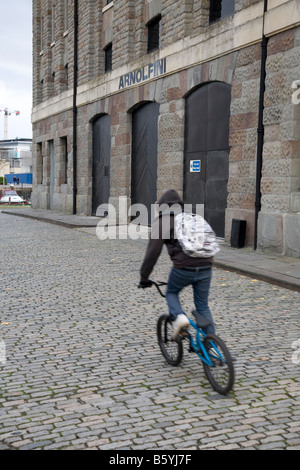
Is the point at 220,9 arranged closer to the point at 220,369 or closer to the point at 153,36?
the point at 153,36

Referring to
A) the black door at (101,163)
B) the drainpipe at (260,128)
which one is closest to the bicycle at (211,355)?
the drainpipe at (260,128)

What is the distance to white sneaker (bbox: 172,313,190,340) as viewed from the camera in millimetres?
4727

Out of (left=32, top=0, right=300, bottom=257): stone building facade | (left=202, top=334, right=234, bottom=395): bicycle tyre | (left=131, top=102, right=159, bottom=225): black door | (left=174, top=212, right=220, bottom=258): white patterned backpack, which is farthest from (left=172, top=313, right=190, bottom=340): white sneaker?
(left=131, top=102, right=159, bottom=225): black door

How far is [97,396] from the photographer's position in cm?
440

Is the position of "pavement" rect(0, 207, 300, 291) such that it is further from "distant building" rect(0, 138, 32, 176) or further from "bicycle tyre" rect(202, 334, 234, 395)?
"distant building" rect(0, 138, 32, 176)

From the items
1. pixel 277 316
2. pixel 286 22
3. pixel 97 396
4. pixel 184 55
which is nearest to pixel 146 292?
pixel 277 316

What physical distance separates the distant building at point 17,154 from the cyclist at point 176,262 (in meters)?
104

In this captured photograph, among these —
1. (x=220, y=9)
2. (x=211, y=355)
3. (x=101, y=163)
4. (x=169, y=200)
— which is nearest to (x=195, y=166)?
(x=220, y=9)

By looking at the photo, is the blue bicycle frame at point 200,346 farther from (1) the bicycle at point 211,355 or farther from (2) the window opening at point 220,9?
(2) the window opening at point 220,9

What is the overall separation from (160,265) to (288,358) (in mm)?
6320

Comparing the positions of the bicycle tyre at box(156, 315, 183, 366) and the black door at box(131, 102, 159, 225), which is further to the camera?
the black door at box(131, 102, 159, 225)

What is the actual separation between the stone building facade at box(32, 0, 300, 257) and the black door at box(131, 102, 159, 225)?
0.12 feet

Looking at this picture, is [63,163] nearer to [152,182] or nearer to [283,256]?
[152,182]

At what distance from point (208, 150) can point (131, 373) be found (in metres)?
11.5
